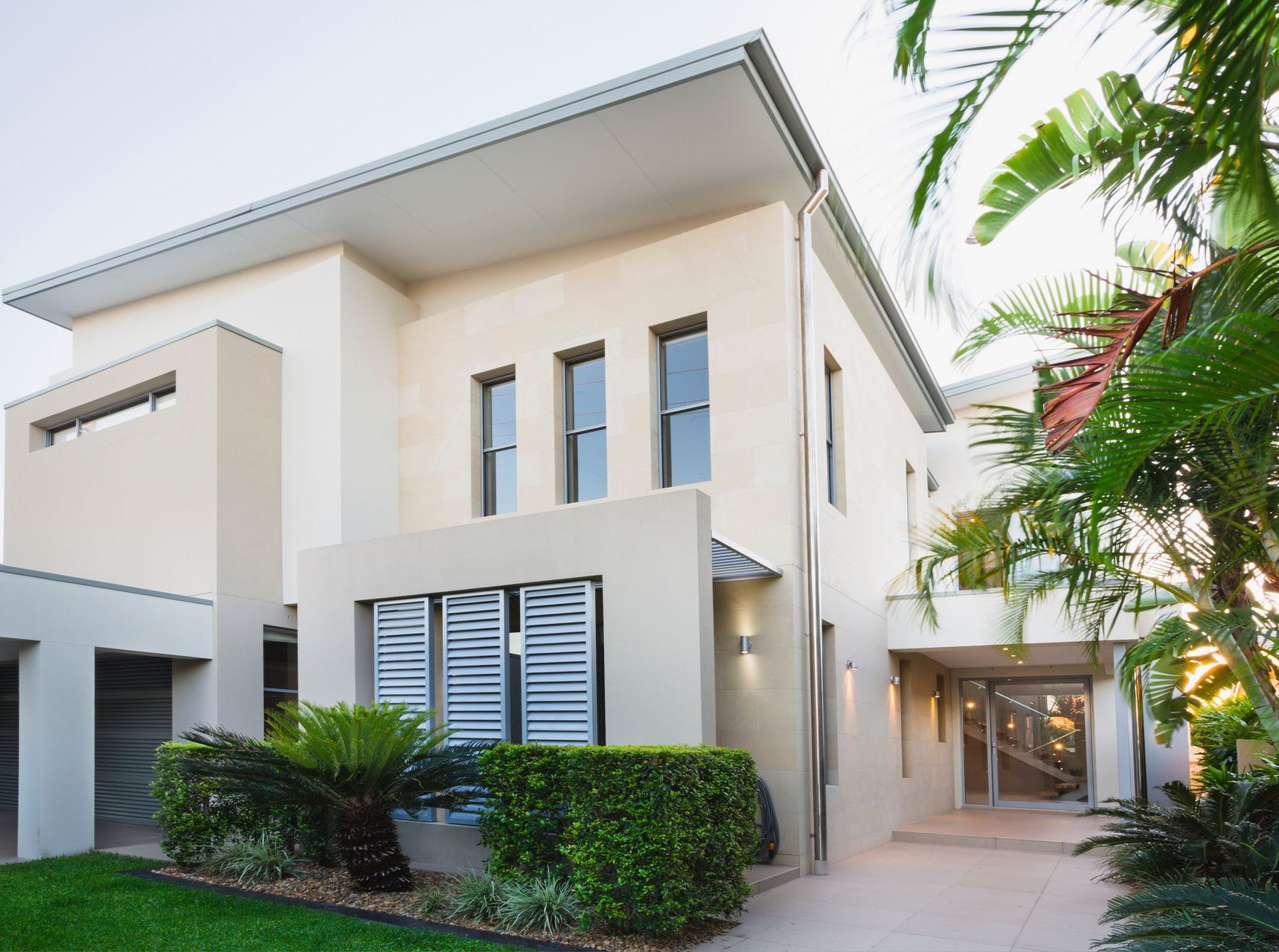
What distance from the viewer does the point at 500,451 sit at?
1314 cm

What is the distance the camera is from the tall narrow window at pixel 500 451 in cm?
1306

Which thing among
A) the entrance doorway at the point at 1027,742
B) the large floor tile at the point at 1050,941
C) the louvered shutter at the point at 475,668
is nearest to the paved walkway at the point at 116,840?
the louvered shutter at the point at 475,668

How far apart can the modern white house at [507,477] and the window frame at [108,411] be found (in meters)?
0.06

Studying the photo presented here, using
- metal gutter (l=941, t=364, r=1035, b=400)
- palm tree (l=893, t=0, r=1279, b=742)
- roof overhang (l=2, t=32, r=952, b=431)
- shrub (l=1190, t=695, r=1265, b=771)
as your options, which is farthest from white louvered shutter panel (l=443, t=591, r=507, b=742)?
metal gutter (l=941, t=364, r=1035, b=400)

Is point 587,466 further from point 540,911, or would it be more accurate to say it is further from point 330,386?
point 540,911

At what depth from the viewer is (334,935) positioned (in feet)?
23.9

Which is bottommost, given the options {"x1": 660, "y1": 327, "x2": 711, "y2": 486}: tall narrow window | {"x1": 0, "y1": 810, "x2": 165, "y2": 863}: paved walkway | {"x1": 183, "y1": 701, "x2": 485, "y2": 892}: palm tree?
{"x1": 0, "y1": 810, "x2": 165, "y2": 863}: paved walkway

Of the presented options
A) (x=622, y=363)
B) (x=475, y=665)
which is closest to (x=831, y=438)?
(x=622, y=363)

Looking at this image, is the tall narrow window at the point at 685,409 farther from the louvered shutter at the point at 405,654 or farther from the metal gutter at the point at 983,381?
the metal gutter at the point at 983,381

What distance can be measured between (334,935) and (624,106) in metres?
8.16

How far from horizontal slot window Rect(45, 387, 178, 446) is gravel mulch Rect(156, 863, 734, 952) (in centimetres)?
649

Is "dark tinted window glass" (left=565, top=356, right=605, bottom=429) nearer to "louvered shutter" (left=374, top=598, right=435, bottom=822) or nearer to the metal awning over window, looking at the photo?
the metal awning over window

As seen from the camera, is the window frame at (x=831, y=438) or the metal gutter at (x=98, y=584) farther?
the window frame at (x=831, y=438)

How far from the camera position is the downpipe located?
10406mm
